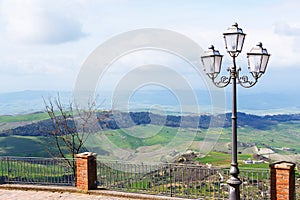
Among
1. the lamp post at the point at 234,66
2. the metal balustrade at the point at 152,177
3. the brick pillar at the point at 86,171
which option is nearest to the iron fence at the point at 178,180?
the metal balustrade at the point at 152,177

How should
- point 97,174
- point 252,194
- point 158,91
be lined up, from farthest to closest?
point 158,91
point 97,174
point 252,194

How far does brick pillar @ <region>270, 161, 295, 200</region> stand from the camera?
8.53 meters

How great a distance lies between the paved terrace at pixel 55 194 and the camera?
10.5m

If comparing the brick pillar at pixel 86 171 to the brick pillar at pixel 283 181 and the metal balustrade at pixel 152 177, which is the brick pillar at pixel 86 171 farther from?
the brick pillar at pixel 283 181

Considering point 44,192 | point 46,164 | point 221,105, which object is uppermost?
point 221,105

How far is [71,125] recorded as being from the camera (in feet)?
50.3

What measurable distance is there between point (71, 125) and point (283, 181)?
941cm

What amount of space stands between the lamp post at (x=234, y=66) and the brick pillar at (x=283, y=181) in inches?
60.3

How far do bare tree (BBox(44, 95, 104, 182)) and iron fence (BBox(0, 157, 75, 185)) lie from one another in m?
1.69

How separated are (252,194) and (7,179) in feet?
27.3

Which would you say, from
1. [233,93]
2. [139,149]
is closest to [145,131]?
[139,149]

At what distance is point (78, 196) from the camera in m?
10.8

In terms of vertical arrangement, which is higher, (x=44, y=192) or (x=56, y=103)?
(x=56, y=103)

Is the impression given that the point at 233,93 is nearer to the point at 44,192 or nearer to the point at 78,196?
the point at 78,196
